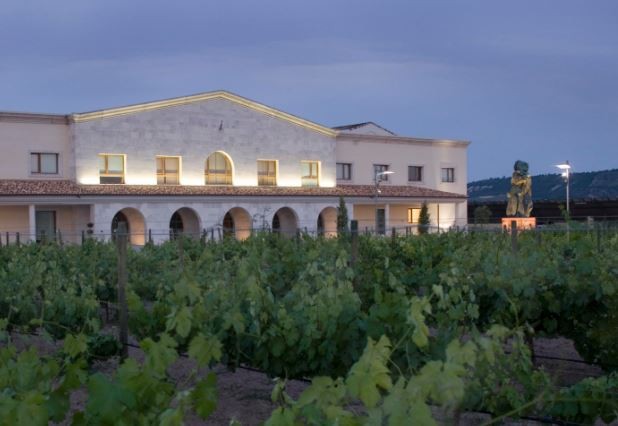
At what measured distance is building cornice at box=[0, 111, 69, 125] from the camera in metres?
28.8

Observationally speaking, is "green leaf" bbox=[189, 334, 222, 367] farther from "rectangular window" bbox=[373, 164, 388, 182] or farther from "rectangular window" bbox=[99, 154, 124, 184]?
"rectangular window" bbox=[373, 164, 388, 182]

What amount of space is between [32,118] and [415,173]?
1902cm

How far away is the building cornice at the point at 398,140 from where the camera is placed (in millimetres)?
37944

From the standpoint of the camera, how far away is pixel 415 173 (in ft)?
133

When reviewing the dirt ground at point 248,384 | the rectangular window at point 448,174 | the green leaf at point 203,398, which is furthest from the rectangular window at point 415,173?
the green leaf at point 203,398

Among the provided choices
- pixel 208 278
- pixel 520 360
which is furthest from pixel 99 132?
pixel 520 360

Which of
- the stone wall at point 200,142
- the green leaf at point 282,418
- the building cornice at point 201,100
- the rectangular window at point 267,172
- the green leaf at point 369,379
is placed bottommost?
the green leaf at point 282,418

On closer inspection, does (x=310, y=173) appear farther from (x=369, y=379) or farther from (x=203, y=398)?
(x=369, y=379)

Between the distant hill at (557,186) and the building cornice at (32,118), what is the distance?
71.8 metres

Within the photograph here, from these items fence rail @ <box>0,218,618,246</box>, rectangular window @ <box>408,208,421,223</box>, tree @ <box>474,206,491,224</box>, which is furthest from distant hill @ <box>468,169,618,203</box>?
fence rail @ <box>0,218,618,246</box>

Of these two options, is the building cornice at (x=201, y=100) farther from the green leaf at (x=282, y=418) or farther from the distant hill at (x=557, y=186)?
the distant hill at (x=557, y=186)

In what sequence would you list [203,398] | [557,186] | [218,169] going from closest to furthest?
[203,398] < [218,169] < [557,186]

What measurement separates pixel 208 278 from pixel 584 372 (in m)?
4.02

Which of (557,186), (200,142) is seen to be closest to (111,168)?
(200,142)
